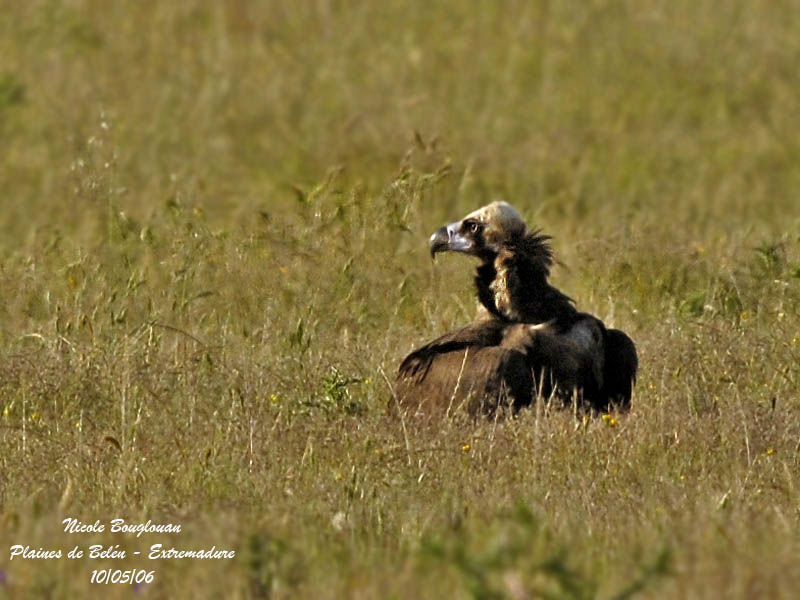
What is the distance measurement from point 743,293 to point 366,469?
11.7 ft

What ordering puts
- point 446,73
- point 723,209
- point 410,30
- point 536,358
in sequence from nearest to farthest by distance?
1. point 536,358
2. point 723,209
3. point 446,73
4. point 410,30

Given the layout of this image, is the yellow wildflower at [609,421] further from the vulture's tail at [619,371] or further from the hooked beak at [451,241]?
the hooked beak at [451,241]

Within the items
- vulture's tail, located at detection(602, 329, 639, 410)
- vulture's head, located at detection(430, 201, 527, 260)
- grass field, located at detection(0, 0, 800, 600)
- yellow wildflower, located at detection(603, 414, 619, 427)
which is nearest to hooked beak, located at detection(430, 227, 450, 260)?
vulture's head, located at detection(430, 201, 527, 260)

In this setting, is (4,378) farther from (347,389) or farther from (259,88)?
(259,88)

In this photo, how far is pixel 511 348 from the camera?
8.53 metres

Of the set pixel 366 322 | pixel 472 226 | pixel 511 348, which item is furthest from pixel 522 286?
pixel 366 322

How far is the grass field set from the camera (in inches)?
220

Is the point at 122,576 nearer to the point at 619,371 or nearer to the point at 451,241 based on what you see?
the point at 619,371

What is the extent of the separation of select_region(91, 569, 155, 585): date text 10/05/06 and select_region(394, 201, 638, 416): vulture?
9.10ft

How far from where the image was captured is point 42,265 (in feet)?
32.6

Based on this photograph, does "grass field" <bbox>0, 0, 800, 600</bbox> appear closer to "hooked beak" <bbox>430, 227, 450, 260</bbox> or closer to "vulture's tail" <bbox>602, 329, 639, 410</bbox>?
"vulture's tail" <bbox>602, 329, 639, 410</bbox>

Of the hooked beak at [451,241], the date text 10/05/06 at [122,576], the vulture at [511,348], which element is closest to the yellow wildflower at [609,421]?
the vulture at [511,348]

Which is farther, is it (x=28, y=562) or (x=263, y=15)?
(x=263, y=15)

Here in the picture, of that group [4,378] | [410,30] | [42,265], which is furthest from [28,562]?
[410,30]
